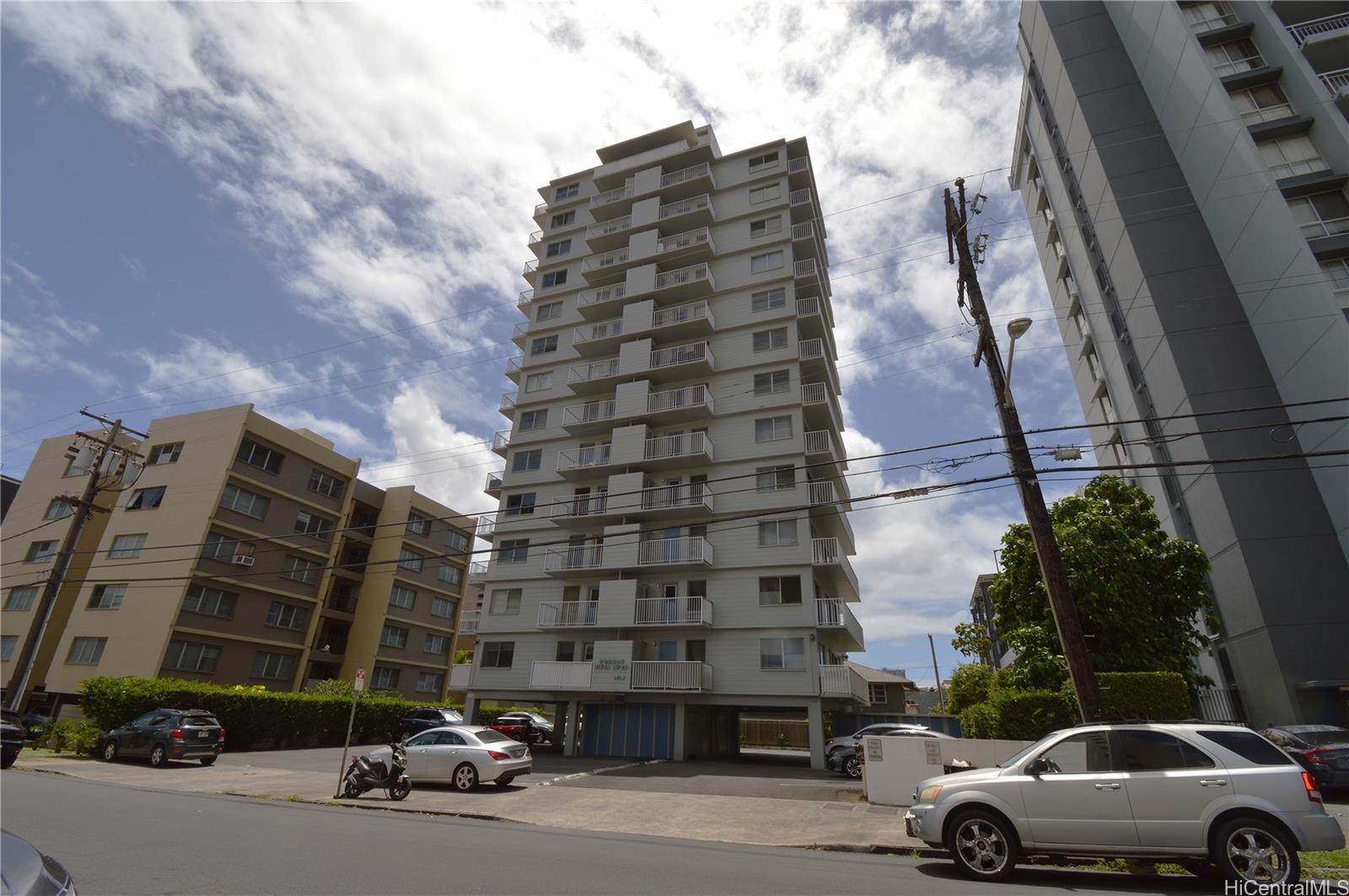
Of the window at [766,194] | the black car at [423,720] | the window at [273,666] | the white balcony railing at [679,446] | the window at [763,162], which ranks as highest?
the window at [763,162]

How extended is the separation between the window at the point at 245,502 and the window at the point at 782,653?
95.2 feet

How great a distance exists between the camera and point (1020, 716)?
1641cm

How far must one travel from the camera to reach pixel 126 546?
3359 centimetres

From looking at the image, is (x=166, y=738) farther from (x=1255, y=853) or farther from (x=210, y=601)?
(x=1255, y=853)

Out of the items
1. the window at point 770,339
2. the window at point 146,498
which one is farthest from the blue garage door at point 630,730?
the window at point 146,498

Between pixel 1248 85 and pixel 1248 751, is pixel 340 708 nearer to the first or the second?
pixel 1248 751

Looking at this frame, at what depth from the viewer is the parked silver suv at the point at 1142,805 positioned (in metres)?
6.62

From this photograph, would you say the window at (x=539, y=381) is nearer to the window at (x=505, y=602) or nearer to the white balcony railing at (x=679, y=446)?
the white balcony railing at (x=679, y=446)

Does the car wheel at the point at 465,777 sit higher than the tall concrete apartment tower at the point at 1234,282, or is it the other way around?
the tall concrete apartment tower at the point at 1234,282

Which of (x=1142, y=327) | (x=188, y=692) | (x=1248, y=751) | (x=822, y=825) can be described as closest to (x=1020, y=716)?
(x=822, y=825)

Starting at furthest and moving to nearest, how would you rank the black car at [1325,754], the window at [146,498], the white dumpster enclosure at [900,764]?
1. the window at [146,498]
2. the white dumpster enclosure at [900,764]
3. the black car at [1325,754]

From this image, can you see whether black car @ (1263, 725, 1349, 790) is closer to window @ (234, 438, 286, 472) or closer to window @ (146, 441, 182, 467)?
window @ (234, 438, 286, 472)

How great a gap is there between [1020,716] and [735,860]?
11729mm

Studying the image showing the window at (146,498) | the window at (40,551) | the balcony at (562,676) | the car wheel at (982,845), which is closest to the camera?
the car wheel at (982,845)
